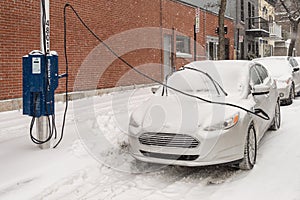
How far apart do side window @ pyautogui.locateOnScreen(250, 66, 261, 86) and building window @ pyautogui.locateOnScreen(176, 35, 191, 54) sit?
441 inches

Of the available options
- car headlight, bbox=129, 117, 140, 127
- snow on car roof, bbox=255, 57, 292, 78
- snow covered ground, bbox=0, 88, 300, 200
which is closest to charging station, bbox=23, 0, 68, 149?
snow covered ground, bbox=0, 88, 300, 200

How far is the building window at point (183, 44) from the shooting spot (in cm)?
1792

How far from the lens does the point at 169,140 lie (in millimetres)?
4629

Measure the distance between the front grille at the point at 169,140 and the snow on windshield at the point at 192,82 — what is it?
1.38 metres

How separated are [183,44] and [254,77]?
1253 cm

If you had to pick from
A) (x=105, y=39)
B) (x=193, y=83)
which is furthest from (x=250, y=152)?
(x=105, y=39)

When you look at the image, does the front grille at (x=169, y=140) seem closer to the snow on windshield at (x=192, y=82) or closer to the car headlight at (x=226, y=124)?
the car headlight at (x=226, y=124)

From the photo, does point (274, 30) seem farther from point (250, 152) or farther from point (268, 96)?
point (250, 152)

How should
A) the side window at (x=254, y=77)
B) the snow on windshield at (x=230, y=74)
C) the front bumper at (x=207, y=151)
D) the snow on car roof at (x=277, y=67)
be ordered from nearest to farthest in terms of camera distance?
1. the front bumper at (x=207, y=151)
2. the snow on windshield at (x=230, y=74)
3. the side window at (x=254, y=77)
4. the snow on car roof at (x=277, y=67)

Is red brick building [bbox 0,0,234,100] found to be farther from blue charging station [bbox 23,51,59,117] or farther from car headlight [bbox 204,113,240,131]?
car headlight [bbox 204,113,240,131]

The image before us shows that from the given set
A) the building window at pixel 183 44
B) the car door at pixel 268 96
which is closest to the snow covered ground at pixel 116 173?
the car door at pixel 268 96

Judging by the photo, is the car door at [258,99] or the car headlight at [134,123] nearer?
the car headlight at [134,123]

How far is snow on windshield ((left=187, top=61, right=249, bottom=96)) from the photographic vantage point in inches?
227

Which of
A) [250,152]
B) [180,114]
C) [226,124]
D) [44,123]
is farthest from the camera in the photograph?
[44,123]
